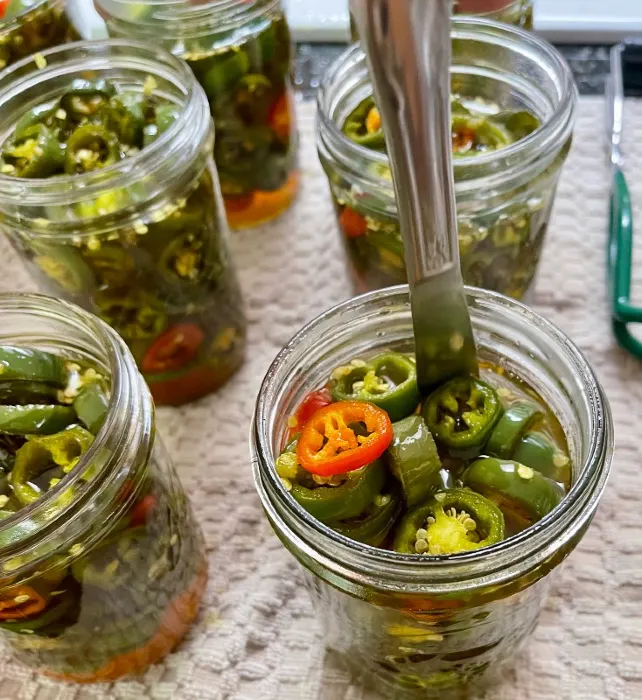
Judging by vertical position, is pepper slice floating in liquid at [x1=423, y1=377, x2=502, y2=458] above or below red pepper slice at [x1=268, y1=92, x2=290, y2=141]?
below

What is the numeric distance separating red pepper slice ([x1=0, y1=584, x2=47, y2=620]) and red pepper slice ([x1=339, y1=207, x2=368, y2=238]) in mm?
483

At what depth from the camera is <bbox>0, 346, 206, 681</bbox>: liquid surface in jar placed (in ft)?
2.16

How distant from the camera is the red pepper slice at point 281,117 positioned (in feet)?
3.46

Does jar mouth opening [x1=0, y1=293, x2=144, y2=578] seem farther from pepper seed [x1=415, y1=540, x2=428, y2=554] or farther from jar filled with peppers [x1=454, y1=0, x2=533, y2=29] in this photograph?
jar filled with peppers [x1=454, y1=0, x2=533, y2=29]

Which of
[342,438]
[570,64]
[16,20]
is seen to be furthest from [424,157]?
[570,64]

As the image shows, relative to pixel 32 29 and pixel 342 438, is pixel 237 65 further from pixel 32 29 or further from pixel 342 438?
pixel 342 438

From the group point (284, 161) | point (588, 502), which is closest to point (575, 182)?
point (284, 161)

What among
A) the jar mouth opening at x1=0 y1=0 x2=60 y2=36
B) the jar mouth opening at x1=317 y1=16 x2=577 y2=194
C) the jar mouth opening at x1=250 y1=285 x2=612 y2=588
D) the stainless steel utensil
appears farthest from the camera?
the jar mouth opening at x1=0 y1=0 x2=60 y2=36

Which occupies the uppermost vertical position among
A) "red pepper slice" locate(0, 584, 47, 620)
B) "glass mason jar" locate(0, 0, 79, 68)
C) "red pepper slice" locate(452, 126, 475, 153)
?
"glass mason jar" locate(0, 0, 79, 68)

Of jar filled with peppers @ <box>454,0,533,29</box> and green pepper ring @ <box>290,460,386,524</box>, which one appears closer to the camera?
green pepper ring @ <box>290,460,386,524</box>

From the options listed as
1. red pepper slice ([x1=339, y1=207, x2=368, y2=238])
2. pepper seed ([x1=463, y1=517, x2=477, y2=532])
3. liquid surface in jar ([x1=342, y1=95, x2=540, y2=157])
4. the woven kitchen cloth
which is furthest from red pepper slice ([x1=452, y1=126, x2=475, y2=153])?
pepper seed ([x1=463, y1=517, x2=477, y2=532])

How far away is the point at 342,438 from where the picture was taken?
62 cm

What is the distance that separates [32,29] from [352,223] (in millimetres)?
505

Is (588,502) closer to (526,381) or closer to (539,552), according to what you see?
(539,552)
